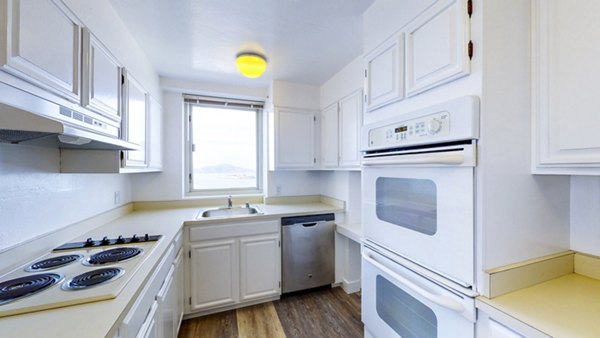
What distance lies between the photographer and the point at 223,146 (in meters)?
3.04

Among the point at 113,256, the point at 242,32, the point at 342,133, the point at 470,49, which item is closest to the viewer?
the point at 470,49

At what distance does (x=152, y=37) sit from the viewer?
178 centimetres

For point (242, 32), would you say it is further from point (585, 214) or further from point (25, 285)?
point (585, 214)

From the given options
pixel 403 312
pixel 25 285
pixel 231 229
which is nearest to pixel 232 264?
pixel 231 229

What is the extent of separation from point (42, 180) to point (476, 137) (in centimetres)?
215

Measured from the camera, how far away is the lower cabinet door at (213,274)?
2051 mm

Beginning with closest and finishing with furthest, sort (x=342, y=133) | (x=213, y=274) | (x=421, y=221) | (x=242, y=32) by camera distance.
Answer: (x=421, y=221) → (x=242, y=32) → (x=213, y=274) → (x=342, y=133)

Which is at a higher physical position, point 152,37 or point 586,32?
point 152,37

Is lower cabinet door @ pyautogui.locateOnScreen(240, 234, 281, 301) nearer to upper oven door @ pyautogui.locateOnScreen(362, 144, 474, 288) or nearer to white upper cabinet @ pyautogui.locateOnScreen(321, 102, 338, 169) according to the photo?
white upper cabinet @ pyautogui.locateOnScreen(321, 102, 338, 169)

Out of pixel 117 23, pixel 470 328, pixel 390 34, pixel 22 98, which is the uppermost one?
pixel 117 23

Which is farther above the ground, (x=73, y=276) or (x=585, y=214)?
(x=585, y=214)

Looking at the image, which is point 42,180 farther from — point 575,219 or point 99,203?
point 575,219

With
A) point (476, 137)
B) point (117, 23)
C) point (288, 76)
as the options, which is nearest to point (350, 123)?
point (288, 76)

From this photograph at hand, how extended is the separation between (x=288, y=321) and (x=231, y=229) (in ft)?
3.09
